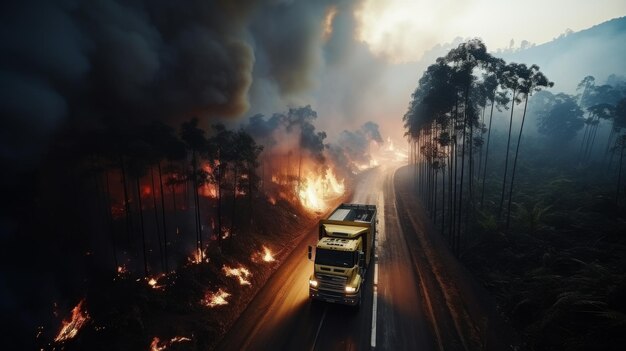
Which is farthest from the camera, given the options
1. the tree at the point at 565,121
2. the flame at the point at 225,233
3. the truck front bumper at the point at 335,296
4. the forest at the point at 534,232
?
the tree at the point at 565,121

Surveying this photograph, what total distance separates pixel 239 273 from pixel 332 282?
9.39 metres

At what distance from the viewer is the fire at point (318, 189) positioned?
1916 inches

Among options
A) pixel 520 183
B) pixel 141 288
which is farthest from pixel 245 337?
pixel 520 183

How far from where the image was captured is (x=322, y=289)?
16.8 meters

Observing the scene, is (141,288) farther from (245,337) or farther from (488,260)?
(488,260)

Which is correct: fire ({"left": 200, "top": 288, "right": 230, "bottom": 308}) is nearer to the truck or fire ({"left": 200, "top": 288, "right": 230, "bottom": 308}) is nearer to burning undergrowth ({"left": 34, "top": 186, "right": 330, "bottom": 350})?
burning undergrowth ({"left": 34, "top": 186, "right": 330, "bottom": 350})

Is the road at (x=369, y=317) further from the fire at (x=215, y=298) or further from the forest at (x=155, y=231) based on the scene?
the fire at (x=215, y=298)

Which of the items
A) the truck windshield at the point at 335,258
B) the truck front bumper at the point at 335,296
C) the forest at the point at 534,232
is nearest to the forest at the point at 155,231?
the truck front bumper at the point at 335,296

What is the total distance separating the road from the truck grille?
1.53 metres

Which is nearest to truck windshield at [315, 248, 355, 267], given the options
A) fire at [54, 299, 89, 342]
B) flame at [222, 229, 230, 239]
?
fire at [54, 299, 89, 342]

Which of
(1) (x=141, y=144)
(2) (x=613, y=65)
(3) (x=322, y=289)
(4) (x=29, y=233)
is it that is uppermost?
(2) (x=613, y=65)

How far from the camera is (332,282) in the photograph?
16562 mm

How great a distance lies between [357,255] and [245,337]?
7020mm

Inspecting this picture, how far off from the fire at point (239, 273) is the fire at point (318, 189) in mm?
23480
